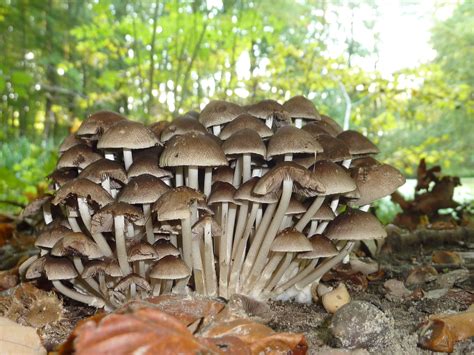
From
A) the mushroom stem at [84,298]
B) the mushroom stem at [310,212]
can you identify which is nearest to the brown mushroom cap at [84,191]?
the mushroom stem at [84,298]

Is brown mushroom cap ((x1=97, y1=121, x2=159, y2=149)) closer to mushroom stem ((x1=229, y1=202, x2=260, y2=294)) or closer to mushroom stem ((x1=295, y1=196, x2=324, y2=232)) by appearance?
mushroom stem ((x1=229, y1=202, x2=260, y2=294))

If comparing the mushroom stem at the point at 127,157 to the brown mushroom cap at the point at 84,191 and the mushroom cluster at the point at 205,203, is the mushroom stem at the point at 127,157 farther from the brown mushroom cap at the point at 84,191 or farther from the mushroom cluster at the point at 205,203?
the brown mushroom cap at the point at 84,191

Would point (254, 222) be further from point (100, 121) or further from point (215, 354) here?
point (215, 354)

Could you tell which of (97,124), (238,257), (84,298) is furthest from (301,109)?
(84,298)

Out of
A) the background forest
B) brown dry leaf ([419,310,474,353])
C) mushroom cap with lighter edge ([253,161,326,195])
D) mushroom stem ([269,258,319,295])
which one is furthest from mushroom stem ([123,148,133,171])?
the background forest

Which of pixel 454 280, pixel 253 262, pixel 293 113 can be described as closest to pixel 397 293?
pixel 454 280

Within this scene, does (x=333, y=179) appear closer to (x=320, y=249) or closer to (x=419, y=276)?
(x=320, y=249)
